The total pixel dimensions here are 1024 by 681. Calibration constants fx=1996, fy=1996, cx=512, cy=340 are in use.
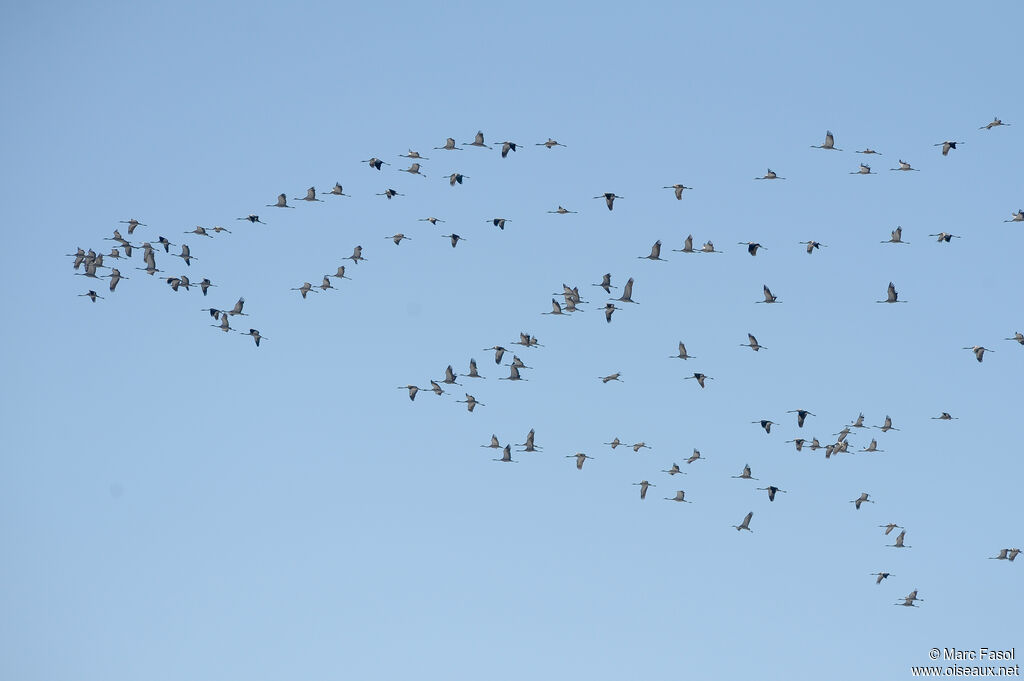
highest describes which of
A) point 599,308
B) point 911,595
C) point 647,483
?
point 599,308

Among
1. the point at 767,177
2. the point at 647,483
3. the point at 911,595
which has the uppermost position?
the point at 767,177

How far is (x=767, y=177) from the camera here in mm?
107750

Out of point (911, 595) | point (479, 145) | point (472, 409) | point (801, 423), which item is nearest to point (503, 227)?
point (479, 145)

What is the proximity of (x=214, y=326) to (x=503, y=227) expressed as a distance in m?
17.4

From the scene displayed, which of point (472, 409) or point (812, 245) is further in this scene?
point (472, 409)

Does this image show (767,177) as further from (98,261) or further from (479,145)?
(98,261)

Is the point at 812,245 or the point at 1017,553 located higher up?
the point at 812,245

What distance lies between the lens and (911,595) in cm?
11162

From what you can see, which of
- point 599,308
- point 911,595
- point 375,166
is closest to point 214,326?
point 375,166

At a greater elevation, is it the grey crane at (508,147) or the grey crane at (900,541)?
the grey crane at (508,147)

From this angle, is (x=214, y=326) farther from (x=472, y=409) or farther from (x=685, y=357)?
(x=685, y=357)

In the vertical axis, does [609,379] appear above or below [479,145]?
below

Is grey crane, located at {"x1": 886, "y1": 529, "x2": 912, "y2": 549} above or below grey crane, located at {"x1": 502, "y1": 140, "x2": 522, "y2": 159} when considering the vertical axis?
below

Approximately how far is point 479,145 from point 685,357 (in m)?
16.1
